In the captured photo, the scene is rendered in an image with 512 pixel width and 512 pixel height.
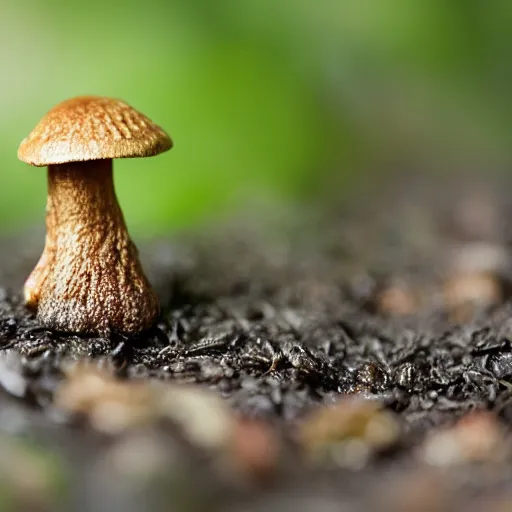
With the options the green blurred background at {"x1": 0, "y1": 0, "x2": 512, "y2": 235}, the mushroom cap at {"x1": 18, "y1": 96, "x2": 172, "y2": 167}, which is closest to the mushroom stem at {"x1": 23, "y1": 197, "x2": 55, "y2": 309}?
the mushroom cap at {"x1": 18, "y1": 96, "x2": 172, "y2": 167}

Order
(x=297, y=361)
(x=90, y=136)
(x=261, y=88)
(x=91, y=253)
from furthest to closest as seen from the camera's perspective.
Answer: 1. (x=261, y=88)
2. (x=91, y=253)
3. (x=297, y=361)
4. (x=90, y=136)

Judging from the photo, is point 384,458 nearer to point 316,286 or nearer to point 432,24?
point 316,286

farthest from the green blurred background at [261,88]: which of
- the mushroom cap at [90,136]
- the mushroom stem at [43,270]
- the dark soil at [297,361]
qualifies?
the mushroom cap at [90,136]

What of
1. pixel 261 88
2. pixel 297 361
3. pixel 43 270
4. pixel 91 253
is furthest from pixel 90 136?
pixel 261 88

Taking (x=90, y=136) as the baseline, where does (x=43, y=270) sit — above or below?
below

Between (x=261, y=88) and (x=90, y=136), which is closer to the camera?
(x=90, y=136)

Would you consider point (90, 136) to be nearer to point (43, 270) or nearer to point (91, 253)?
point (91, 253)

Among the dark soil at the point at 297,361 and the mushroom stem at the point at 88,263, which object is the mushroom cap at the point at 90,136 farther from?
the dark soil at the point at 297,361
